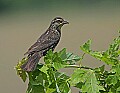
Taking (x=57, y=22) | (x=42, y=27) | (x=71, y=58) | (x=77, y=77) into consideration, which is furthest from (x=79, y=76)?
(x=42, y=27)

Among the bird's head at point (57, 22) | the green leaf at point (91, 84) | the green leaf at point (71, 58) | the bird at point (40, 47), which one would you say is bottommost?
the green leaf at point (91, 84)

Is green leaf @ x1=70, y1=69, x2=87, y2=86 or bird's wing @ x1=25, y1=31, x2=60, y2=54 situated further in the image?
bird's wing @ x1=25, y1=31, x2=60, y2=54

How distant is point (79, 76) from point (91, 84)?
→ 58mm

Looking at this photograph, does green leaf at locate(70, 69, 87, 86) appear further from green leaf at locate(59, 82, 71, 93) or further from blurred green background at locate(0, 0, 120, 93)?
blurred green background at locate(0, 0, 120, 93)

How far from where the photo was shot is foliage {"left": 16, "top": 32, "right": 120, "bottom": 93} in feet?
6.95

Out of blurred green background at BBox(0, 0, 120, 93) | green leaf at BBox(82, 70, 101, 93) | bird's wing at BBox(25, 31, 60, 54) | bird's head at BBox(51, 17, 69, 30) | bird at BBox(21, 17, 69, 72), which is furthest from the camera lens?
blurred green background at BBox(0, 0, 120, 93)

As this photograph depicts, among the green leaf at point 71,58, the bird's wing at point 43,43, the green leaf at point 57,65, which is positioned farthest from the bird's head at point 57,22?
the green leaf at point 57,65

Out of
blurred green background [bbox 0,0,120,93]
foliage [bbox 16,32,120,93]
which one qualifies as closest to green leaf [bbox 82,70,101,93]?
foliage [bbox 16,32,120,93]

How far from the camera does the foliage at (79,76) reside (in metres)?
2.12

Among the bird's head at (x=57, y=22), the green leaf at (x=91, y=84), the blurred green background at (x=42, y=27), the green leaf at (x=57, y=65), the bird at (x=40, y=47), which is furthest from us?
the blurred green background at (x=42, y=27)

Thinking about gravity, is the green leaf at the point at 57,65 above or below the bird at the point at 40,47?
below

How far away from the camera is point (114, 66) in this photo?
215cm

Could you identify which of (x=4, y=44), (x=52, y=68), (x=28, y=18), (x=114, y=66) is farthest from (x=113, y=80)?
(x=28, y=18)

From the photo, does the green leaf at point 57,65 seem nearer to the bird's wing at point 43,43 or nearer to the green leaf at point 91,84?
the green leaf at point 91,84
